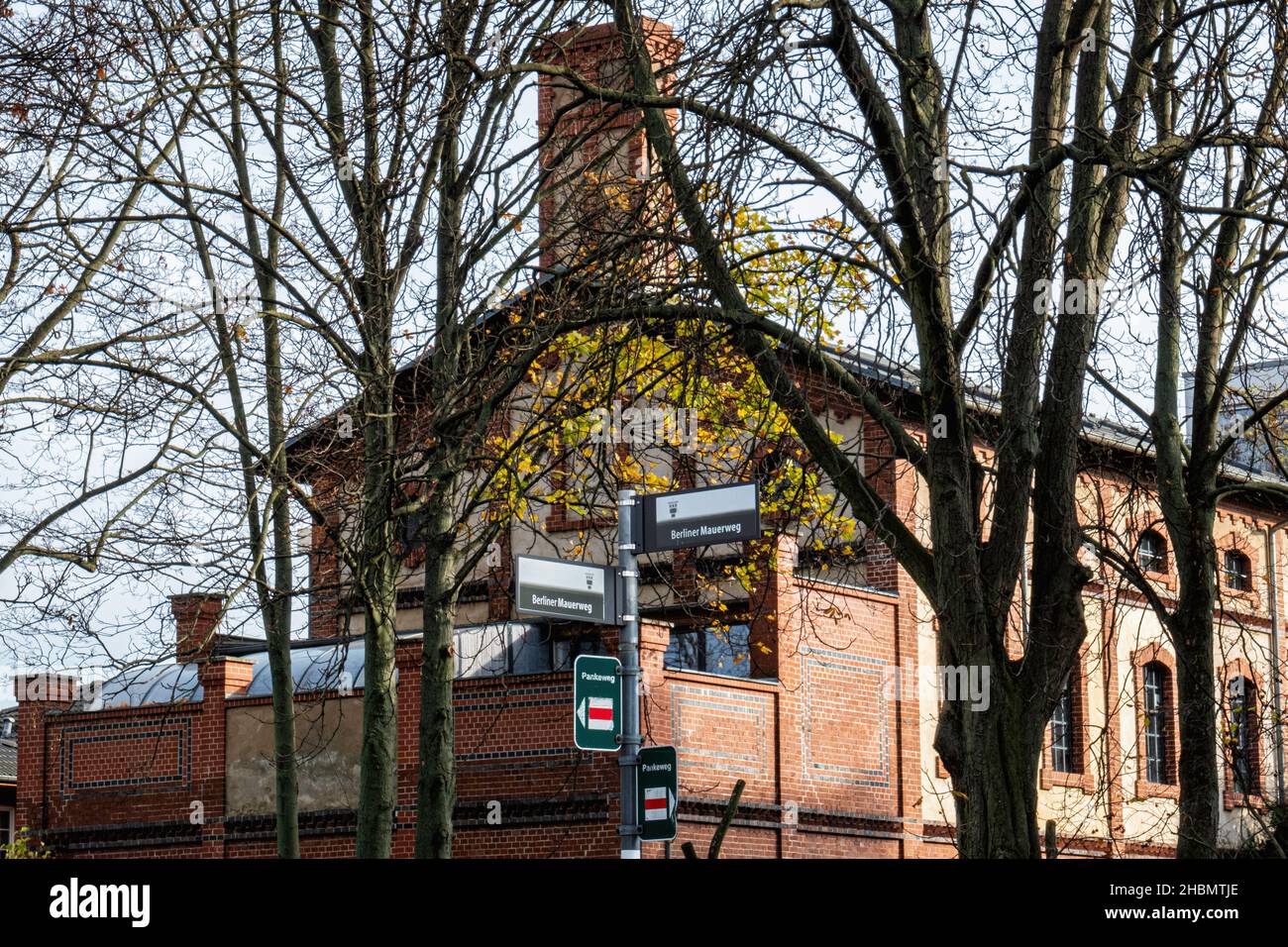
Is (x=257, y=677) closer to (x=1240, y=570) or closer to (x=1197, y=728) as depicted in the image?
(x=1197, y=728)

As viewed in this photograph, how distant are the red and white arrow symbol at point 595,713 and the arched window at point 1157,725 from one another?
1839 cm

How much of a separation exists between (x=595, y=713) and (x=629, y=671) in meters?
0.46

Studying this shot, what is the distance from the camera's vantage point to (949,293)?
9.48m

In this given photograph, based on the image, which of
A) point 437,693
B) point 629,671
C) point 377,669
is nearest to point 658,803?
point 629,671

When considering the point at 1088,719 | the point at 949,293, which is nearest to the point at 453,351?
the point at 949,293

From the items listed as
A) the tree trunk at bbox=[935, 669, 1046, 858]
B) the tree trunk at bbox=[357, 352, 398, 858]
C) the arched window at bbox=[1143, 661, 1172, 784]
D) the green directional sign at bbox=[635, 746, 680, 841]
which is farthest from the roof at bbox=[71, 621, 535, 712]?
the tree trunk at bbox=[935, 669, 1046, 858]

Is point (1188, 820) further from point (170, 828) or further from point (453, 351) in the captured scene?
point (170, 828)

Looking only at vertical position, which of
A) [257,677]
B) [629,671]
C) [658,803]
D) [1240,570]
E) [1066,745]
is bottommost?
[658,803]

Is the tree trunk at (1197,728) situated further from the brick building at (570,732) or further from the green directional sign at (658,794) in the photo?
the brick building at (570,732)

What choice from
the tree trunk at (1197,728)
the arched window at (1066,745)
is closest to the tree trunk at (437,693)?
the tree trunk at (1197,728)

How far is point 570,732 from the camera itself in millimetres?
21969

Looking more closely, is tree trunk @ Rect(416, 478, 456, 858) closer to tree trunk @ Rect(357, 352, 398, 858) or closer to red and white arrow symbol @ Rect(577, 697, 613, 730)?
tree trunk @ Rect(357, 352, 398, 858)

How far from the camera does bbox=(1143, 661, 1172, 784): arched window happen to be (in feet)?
98.2

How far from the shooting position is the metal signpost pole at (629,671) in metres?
13.4
